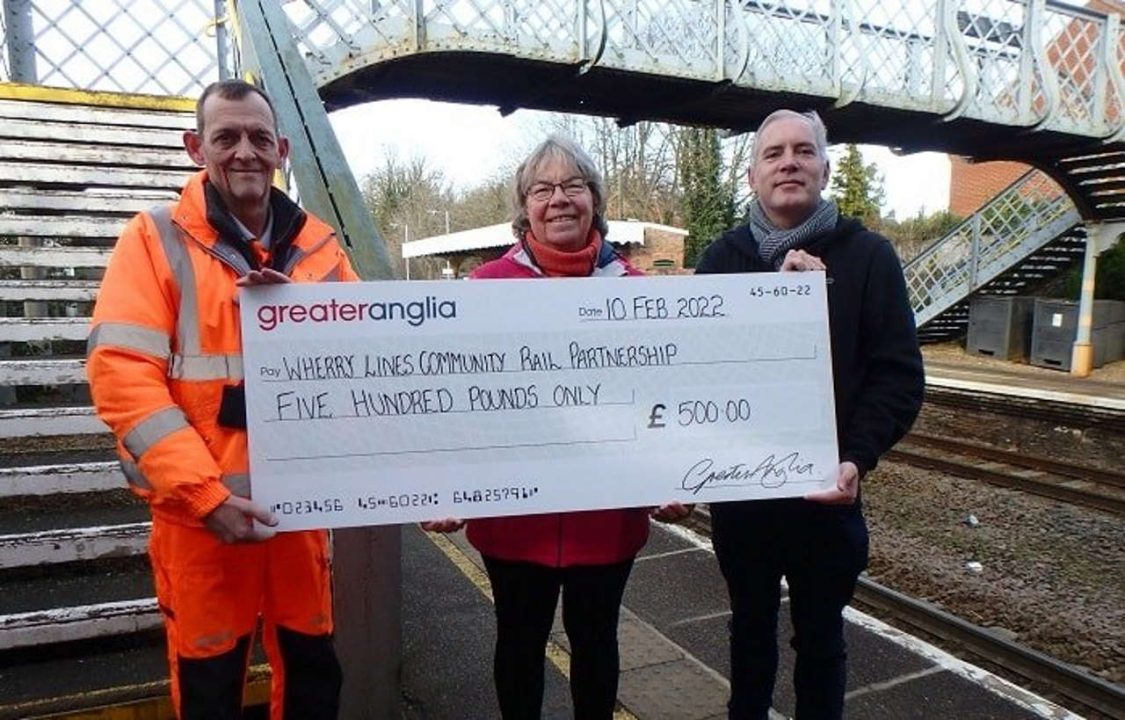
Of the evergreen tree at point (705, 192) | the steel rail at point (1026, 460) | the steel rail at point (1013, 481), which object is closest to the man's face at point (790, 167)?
the steel rail at point (1013, 481)

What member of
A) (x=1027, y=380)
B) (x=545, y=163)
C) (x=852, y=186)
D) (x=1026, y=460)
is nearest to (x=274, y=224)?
(x=545, y=163)

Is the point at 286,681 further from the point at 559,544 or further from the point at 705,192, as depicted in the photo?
the point at 705,192

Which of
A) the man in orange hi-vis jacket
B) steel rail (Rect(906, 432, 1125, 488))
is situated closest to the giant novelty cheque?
the man in orange hi-vis jacket

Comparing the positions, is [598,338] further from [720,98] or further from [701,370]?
[720,98]

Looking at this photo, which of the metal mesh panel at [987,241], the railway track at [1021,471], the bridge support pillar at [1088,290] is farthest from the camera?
the metal mesh panel at [987,241]

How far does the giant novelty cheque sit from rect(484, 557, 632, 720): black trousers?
10.4 inches

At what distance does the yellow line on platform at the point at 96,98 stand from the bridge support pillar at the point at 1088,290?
1553 cm

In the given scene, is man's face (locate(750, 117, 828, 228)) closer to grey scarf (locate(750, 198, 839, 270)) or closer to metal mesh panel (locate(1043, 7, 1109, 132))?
grey scarf (locate(750, 198, 839, 270))

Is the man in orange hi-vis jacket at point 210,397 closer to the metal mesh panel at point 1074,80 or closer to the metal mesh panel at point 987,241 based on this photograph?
the metal mesh panel at point 1074,80

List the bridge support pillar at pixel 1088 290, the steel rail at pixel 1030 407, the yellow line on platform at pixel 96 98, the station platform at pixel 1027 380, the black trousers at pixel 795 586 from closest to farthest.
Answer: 1. the black trousers at pixel 795 586
2. the yellow line on platform at pixel 96 98
3. the steel rail at pixel 1030 407
4. the station platform at pixel 1027 380
5. the bridge support pillar at pixel 1088 290

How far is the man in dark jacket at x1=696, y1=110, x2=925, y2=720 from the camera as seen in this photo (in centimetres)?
226

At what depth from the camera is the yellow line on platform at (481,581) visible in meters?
3.18

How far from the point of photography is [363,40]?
902 centimetres

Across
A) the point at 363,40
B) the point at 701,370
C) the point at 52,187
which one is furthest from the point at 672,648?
the point at 363,40
